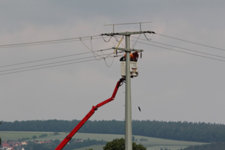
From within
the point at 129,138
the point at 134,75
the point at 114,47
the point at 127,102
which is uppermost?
the point at 114,47

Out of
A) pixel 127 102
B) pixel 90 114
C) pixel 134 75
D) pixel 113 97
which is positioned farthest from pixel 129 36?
pixel 90 114

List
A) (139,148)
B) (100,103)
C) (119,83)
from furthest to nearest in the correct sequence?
(139,148) → (100,103) → (119,83)

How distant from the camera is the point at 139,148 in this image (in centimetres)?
12425

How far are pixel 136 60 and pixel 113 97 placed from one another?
315 inches

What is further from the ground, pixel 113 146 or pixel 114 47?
pixel 114 47

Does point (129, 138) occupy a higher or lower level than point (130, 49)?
lower

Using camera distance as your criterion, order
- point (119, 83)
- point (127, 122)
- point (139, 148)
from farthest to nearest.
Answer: point (139, 148) < point (119, 83) < point (127, 122)

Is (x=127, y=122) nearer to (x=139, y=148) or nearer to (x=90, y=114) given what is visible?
(x=90, y=114)

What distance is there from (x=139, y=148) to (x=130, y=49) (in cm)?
8398

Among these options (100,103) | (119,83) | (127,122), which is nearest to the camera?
(127,122)

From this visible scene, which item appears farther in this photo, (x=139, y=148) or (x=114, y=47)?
(x=139, y=148)

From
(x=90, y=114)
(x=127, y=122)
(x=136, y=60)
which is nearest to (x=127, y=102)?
(x=127, y=122)

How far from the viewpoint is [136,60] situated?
45.3m

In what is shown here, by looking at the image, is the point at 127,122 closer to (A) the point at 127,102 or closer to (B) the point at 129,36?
(A) the point at 127,102
